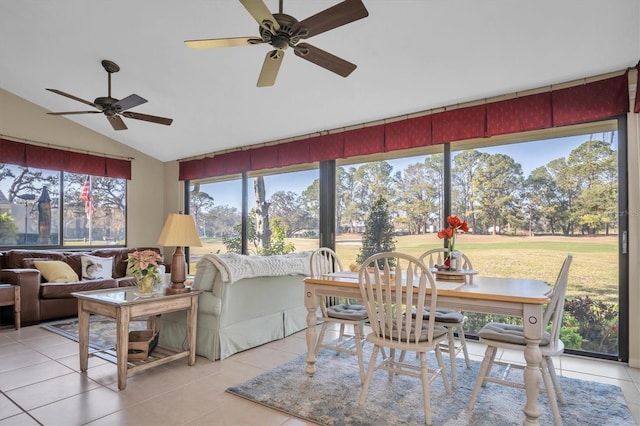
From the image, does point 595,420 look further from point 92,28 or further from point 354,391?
point 92,28

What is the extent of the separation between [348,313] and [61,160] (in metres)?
5.36

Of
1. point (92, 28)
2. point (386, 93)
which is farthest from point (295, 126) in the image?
point (92, 28)

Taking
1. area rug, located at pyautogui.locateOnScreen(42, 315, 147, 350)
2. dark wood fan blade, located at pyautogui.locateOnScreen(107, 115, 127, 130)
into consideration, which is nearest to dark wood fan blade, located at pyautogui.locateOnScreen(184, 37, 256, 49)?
dark wood fan blade, located at pyautogui.locateOnScreen(107, 115, 127, 130)

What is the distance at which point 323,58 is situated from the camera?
257 cm

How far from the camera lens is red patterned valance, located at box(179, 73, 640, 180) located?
3.19 metres

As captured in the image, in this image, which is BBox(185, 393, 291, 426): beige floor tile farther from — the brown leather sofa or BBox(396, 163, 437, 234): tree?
the brown leather sofa

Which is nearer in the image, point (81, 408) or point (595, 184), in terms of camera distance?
point (81, 408)

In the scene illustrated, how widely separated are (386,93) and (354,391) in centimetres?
287

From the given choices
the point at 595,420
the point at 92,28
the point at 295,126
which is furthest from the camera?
the point at 295,126

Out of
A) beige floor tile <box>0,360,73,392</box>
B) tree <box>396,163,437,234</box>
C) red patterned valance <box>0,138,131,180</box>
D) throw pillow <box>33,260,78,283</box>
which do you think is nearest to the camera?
beige floor tile <box>0,360,73,392</box>

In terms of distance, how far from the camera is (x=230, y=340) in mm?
3238

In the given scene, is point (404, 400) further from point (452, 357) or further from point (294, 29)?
point (294, 29)

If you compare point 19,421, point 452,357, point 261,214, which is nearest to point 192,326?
point 19,421

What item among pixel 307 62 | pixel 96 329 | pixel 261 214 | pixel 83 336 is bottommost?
pixel 96 329
